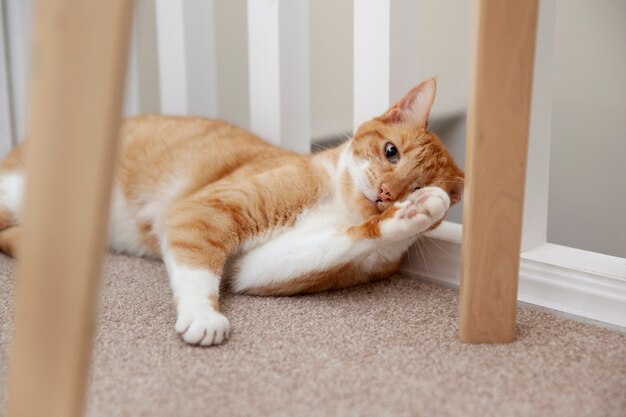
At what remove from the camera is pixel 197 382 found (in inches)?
40.8

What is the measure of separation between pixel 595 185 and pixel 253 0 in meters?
1.29

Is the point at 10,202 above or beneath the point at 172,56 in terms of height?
beneath

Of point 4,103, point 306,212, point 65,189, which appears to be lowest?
point 306,212

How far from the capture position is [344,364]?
43.3 inches

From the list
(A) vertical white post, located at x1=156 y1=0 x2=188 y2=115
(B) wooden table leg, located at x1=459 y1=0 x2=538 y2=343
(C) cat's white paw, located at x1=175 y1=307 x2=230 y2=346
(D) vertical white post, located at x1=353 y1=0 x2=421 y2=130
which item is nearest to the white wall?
(D) vertical white post, located at x1=353 y1=0 x2=421 y2=130

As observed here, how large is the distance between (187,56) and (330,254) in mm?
858

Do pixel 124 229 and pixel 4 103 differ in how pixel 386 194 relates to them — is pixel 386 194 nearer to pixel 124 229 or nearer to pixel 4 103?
pixel 124 229

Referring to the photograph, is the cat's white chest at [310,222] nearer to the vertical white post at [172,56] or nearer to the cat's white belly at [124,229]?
the cat's white belly at [124,229]

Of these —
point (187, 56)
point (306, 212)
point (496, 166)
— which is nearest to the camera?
point (496, 166)

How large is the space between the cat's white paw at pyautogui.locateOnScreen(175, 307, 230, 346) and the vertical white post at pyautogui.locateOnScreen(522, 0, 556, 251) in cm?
61

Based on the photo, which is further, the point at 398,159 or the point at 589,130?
the point at 589,130

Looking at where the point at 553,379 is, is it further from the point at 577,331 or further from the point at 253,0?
the point at 253,0

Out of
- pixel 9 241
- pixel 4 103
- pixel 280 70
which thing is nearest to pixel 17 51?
pixel 4 103

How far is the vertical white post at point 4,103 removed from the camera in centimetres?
214
